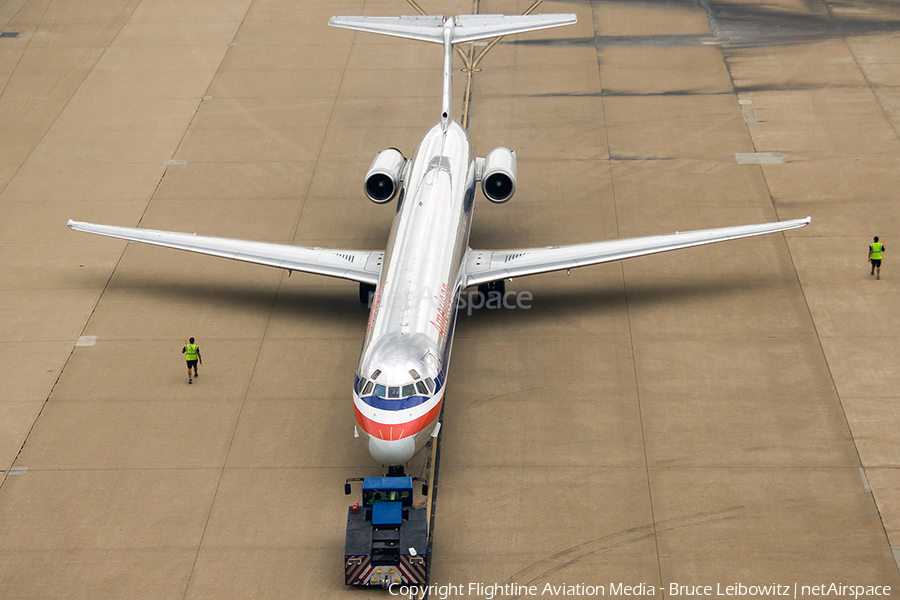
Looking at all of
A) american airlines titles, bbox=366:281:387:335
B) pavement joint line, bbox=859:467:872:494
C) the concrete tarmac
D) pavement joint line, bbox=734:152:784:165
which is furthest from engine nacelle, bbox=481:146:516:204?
pavement joint line, bbox=859:467:872:494

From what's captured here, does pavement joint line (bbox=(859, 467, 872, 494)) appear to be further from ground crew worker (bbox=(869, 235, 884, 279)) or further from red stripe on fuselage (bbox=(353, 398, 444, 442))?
red stripe on fuselage (bbox=(353, 398, 444, 442))

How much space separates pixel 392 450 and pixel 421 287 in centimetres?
464

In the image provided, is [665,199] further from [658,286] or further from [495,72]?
[495,72]

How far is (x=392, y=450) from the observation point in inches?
848

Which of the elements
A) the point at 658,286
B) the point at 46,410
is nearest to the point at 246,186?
the point at 46,410

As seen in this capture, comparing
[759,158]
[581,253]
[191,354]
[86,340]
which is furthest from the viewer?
[759,158]

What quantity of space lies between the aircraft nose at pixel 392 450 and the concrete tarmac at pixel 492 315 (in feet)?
5.03

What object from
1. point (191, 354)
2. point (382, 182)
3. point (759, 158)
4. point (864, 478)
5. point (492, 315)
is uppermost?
point (382, 182)

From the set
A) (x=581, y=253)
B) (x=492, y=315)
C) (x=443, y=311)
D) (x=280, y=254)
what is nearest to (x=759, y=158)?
(x=581, y=253)

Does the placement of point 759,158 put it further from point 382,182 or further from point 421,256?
point 421,256

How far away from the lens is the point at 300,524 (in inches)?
867

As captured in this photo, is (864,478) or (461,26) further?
(461,26)

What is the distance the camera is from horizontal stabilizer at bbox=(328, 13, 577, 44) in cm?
3244

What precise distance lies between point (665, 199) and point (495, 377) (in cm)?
1063
